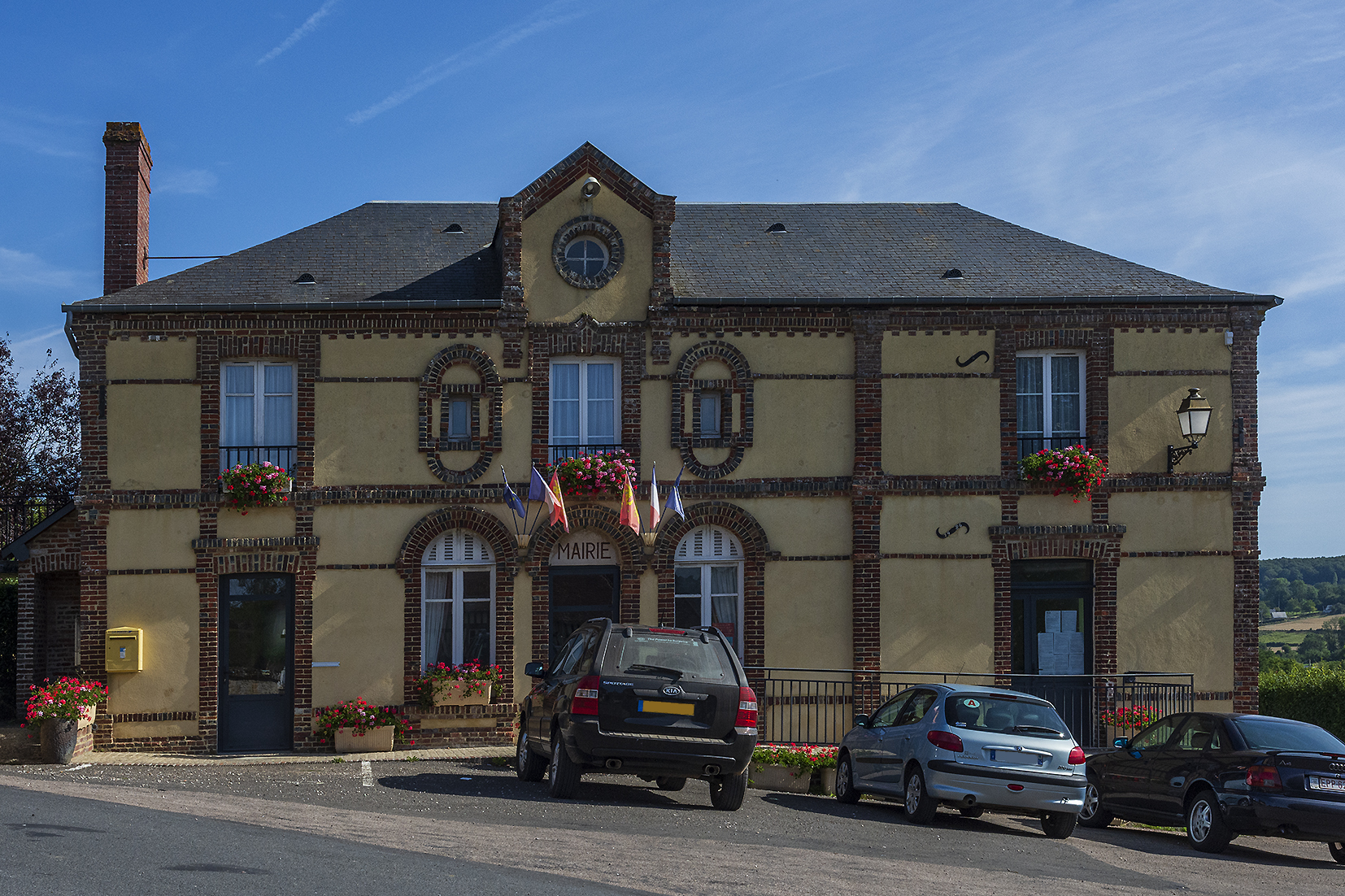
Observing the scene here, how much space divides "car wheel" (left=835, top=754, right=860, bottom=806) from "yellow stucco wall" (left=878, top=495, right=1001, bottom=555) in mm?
4776

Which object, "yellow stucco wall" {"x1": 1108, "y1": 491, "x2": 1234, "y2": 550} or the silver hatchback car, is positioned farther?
"yellow stucco wall" {"x1": 1108, "y1": 491, "x2": 1234, "y2": 550}

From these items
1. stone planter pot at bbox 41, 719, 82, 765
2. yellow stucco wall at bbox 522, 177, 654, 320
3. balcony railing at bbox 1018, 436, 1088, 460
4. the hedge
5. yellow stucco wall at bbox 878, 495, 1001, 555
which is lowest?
the hedge

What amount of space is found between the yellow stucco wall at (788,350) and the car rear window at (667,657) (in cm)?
653

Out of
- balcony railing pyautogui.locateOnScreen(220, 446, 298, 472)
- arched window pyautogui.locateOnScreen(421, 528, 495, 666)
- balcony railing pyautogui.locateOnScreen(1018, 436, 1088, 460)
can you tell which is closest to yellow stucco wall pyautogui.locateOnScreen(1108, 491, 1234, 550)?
balcony railing pyautogui.locateOnScreen(1018, 436, 1088, 460)

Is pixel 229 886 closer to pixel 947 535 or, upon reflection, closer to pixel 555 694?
pixel 555 694

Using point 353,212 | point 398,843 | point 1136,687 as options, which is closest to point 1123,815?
point 1136,687

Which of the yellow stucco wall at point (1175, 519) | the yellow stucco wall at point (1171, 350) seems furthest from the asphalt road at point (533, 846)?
the yellow stucco wall at point (1171, 350)

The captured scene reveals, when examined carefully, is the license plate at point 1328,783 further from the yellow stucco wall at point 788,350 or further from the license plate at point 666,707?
the yellow stucco wall at point 788,350

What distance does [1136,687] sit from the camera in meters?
17.3

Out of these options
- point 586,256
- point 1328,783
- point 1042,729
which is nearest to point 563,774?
point 1042,729

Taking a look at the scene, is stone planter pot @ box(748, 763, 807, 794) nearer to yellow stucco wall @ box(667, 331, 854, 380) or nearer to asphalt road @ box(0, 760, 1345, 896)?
asphalt road @ box(0, 760, 1345, 896)

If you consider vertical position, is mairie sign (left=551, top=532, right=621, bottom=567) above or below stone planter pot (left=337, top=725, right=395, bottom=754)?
above

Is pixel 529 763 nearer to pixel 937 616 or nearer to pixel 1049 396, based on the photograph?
pixel 937 616

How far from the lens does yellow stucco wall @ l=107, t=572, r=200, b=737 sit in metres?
16.4
